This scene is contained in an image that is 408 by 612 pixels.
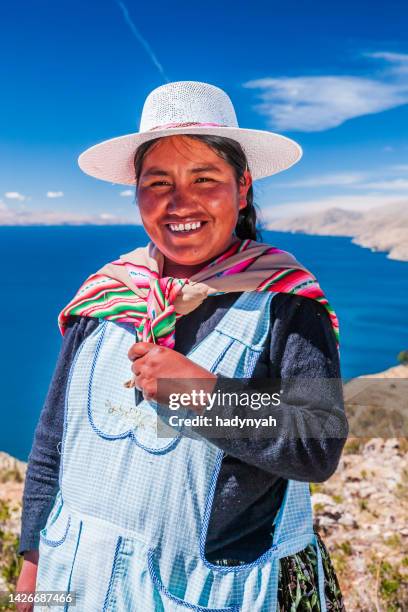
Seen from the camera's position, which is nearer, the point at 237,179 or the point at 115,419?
the point at 115,419

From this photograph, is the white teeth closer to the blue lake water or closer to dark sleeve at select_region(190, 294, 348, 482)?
dark sleeve at select_region(190, 294, 348, 482)

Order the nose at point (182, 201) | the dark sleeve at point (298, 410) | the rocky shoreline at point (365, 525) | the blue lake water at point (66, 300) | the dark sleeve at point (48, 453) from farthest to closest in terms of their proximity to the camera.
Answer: the blue lake water at point (66, 300)
the rocky shoreline at point (365, 525)
the dark sleeve at point (48, 453)
the nose at point (182, 201)
the dark sleeve at point (298, 410)

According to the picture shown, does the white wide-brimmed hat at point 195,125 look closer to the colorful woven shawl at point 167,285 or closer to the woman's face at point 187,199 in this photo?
the woman's face at point 187,199

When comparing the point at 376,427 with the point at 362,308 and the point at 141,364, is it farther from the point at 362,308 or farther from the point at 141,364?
the point at 362,308

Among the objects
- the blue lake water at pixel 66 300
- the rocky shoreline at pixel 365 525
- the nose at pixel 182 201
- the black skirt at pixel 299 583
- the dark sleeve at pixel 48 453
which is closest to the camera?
the black skirt at pixel 299 583

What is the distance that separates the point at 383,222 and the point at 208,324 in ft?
315

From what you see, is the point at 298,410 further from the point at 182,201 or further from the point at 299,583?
the point at 182,201

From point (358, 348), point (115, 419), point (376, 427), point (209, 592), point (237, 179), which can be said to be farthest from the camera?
point (358, 348)

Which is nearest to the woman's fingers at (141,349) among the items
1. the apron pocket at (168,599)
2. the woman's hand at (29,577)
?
the apron pocket at (168,599)

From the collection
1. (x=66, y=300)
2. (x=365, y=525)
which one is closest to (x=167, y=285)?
(x=365, y=525)

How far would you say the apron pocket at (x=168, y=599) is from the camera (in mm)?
1256

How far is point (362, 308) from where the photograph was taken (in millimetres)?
54312

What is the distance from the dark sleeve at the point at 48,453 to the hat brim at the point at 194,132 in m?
0.48

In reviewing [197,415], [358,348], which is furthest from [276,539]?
[358,348]
